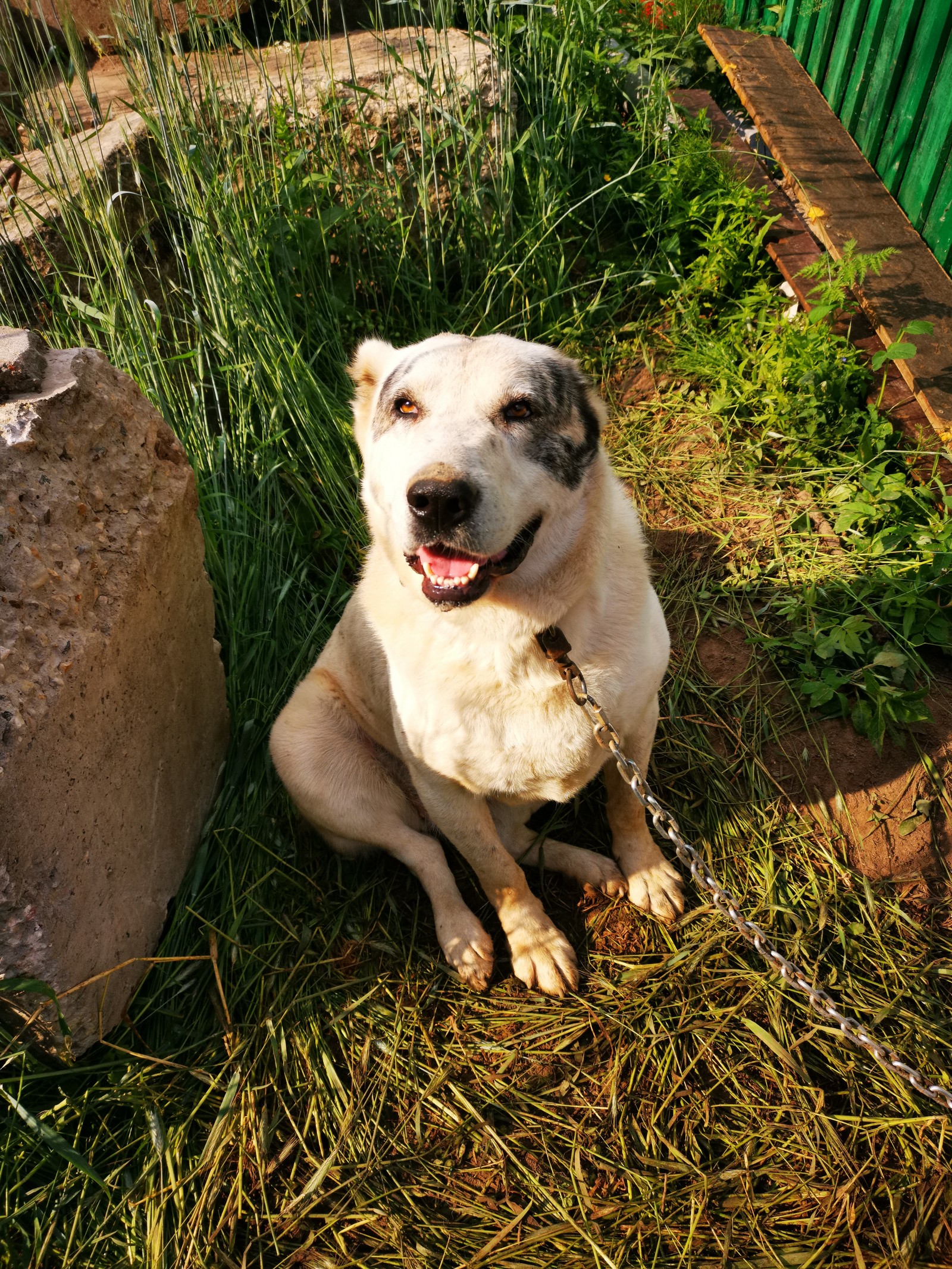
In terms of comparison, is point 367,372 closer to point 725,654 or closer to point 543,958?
point 725,654

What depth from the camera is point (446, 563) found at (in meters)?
2.12

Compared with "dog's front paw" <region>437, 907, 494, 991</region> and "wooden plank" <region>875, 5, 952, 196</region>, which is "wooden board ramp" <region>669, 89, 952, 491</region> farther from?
"dog's front paw" <region>437, 907, 494, 991</region>

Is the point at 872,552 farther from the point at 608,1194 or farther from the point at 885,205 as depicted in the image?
the point at 608,1194

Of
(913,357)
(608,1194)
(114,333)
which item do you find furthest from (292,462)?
(608,1194)

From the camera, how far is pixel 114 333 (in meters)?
3.58

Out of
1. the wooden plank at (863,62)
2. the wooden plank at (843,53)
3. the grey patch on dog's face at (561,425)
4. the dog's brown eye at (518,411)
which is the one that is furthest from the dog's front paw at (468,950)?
the wooden plank at (843,53)

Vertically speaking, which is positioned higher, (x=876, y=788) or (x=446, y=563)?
(x=446, y=563)

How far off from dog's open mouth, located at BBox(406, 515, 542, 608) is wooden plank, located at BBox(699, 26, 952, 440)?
218cm

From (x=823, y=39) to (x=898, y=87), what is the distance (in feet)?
3.32

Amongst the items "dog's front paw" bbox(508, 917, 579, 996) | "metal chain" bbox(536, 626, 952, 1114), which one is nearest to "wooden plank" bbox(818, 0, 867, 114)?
"metal chain" bbox(536, 626, 952, 1114)

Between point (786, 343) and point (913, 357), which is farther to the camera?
point (786, 343)

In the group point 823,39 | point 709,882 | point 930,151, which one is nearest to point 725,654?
point 709,882

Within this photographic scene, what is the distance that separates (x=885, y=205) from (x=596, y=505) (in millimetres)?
3183

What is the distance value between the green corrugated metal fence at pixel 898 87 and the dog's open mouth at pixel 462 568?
3192 millimetres
